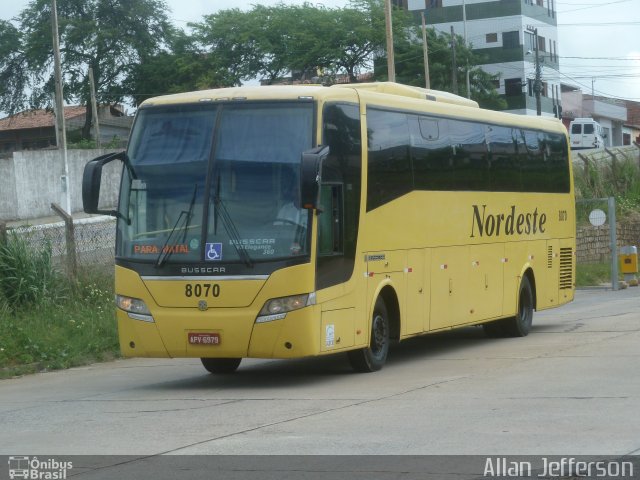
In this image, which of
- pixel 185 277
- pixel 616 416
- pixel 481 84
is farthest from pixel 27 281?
pixel 481 84

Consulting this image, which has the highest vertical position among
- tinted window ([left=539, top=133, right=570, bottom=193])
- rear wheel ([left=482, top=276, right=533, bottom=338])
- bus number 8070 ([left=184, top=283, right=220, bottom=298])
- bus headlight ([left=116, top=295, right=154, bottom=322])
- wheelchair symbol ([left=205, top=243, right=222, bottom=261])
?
tinted window ([left=539, top=133, right=570, bottom=193])

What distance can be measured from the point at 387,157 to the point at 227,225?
287cm

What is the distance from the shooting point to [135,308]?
1409 cm

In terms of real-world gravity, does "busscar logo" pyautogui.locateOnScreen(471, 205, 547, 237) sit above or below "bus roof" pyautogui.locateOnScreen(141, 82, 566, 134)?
below

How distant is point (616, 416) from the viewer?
1038 cm

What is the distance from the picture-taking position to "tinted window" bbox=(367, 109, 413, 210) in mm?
15141

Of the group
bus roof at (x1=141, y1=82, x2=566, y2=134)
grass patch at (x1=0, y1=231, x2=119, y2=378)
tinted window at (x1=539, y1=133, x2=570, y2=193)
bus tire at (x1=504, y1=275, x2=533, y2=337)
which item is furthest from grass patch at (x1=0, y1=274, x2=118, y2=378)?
tinted window at (x1=539, y1=133, x2=570, y2=193)

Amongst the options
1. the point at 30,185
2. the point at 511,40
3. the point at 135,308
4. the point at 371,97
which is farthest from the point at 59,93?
the point at 511,40

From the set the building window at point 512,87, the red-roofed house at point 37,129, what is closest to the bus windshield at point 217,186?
the building window at point 512,87

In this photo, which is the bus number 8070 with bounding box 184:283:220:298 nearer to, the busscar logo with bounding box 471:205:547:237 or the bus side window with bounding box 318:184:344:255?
the bus side window with bounding box 318:184:344:255

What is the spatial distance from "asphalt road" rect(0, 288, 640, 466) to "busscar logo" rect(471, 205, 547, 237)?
183cm

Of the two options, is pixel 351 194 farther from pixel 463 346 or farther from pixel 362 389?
Answer: pixel 463 346

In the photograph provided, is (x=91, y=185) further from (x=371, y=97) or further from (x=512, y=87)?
(x=512, y=87)

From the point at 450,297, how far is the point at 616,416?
23.6 ft
